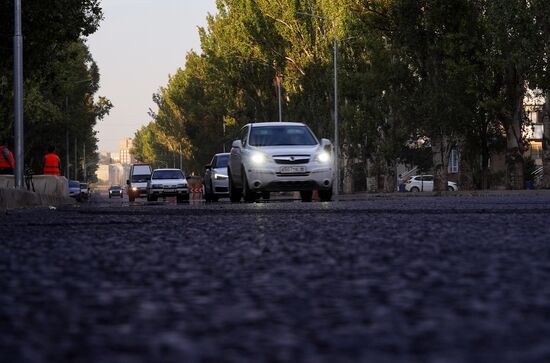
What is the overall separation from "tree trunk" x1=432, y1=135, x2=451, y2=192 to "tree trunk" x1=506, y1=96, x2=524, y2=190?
2.48 metres

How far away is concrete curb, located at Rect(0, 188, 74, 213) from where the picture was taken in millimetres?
20578

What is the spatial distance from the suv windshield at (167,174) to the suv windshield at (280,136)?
2145 centimetres

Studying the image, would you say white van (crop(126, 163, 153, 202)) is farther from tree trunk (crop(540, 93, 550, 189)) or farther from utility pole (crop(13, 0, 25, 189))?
utility pole (crop(13, 0, 25, 189))

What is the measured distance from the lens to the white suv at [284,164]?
24.0 metres

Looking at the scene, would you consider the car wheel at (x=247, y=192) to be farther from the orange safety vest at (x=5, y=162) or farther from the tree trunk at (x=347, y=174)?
the tree trunk at (x=347, y=174)

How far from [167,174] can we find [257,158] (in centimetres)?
2323

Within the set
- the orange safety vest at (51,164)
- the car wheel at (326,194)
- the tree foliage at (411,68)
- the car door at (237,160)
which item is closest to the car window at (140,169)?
the tree foliage at (411,68)

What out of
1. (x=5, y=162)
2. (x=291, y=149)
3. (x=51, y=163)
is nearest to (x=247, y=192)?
(x=291, y=149)

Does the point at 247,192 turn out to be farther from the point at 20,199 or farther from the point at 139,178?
the point at 139,178

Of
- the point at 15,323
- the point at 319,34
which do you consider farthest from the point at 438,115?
the point at 15,323

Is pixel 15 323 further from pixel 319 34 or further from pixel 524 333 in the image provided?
pixel 319 34

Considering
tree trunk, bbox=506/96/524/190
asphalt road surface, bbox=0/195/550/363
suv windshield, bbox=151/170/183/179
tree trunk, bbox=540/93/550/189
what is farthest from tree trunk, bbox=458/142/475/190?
asphalt road surface, bbox=0/195/550/363

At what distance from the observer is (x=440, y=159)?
1743 inches

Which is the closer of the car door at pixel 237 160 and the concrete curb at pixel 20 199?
the concrete curb at pixel 20 199
